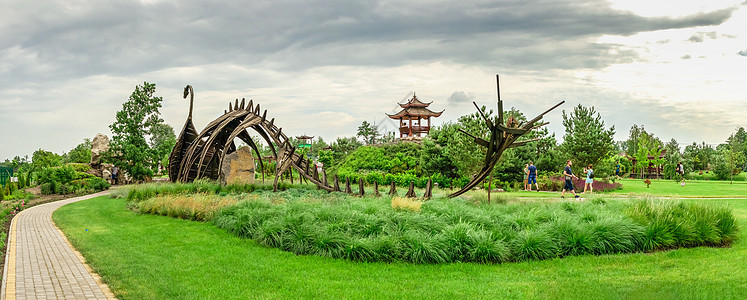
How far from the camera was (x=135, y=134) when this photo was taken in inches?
1126

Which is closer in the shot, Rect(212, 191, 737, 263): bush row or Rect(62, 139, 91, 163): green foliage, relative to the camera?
Rect(212, 191, 737, 263): bush row

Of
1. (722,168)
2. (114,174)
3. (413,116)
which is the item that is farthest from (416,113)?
(114,174)

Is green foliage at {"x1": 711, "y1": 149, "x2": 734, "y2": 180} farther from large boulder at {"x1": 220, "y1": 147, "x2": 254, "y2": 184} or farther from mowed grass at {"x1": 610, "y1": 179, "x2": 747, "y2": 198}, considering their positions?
large boulder at {"x1": 220, "y1": 147, "x2": 254, "y2": 184}

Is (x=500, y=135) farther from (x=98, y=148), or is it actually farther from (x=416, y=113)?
(x=416, y=113)

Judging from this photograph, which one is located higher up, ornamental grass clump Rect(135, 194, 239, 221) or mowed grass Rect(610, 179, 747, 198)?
ornamental grass clump Rect(135, 194, 239, 221)

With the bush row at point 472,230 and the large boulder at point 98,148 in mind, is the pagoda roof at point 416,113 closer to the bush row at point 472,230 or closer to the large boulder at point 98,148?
the large boulder at point 98,148

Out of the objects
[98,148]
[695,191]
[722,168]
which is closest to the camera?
[695,191]

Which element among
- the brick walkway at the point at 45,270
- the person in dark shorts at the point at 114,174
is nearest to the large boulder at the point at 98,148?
the person in dark shorts at the point at 114,174

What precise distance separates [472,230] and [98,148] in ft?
101

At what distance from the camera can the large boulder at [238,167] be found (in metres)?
18.5

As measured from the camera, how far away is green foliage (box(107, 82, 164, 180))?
28.1 meters

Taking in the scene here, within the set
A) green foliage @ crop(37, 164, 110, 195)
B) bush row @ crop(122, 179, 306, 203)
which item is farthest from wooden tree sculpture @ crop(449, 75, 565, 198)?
green foliage @ crop(37, 164, 110, 195)

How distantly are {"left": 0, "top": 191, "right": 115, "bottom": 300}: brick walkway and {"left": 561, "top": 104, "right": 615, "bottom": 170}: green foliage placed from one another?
25324 mm

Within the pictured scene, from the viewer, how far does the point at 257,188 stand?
648 inches
